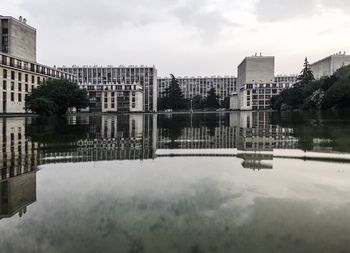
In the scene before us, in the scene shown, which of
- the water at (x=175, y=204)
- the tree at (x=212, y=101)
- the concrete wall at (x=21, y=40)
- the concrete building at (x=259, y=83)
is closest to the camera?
the water at (x=175, y=204)

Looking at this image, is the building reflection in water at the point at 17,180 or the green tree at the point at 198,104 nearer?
the building reflection in water at the point at 17,180

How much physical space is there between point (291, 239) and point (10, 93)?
9017 centimetres

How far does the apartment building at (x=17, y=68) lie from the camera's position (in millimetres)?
83500

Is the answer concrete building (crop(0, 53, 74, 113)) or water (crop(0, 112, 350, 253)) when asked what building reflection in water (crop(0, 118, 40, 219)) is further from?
concrete building (crop(0, 53, 74, 113))

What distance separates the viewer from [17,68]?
87562mm

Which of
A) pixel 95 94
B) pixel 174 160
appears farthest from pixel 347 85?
pixel 95 94

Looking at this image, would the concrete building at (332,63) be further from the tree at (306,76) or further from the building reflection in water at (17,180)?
the building reflection in water at (17,180)

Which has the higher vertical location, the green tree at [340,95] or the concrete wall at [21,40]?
the concrete wall at [21,40]

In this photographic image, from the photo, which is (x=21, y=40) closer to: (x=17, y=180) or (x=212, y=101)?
(x=212, y=101)

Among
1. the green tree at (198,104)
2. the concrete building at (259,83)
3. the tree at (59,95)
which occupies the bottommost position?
the tree at (59,95)

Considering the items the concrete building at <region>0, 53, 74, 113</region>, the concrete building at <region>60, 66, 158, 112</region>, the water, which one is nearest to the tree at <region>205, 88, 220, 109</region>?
the concrete building at <region>60, 66, 158, 112</region>

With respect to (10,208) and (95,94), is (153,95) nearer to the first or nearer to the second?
(95,94)

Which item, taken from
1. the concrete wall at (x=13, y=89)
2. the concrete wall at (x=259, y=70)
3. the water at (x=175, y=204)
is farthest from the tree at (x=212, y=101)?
the water at (x=175, y=204)

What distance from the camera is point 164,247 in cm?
445
